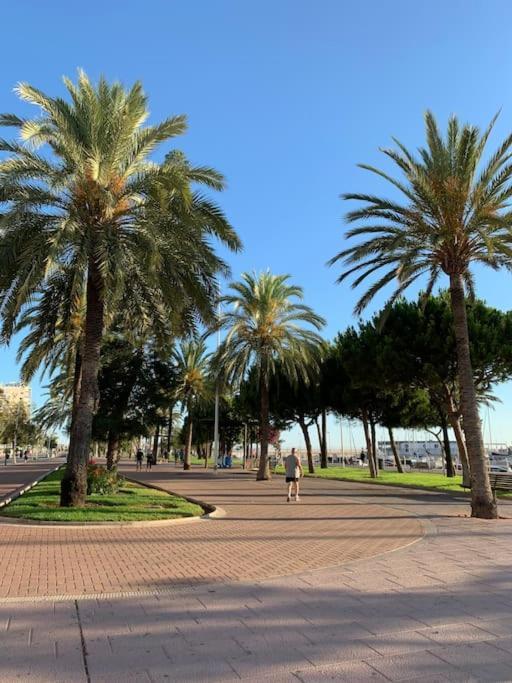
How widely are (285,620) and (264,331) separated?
2443 centimetres

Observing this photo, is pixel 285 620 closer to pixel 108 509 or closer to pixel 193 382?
pixel 108 509

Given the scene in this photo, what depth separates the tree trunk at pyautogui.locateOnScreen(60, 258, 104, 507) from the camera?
15117 millimetres

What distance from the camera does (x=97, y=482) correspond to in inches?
740

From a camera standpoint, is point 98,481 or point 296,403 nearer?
point 98,481

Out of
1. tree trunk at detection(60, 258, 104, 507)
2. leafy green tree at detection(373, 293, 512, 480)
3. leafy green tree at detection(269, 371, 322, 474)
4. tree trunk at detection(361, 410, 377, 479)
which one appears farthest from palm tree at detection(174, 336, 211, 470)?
tree trunk at detection(60, 258, 104, 507)

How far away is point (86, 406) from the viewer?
51.1ft

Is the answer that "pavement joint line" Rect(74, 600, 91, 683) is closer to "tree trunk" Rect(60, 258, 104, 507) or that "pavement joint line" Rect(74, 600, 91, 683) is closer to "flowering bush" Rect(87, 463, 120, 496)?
"tree trunk" Rect(60, 258, 104, 507)

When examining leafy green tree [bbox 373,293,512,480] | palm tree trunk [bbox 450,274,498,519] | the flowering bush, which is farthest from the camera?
leafy green tree [bbox 373,293,512,480]

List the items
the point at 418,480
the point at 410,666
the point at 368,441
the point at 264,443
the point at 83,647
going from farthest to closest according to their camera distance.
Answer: the point at 368,441 → the point at 418,480 → the point at 264,443 → the point at 83,647 → the point at 410,666

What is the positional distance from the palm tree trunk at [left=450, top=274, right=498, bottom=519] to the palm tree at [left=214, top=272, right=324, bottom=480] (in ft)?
45.6

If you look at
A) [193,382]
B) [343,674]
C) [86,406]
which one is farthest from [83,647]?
[193,382]

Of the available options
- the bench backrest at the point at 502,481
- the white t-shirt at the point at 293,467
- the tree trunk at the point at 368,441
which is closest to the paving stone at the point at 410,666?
the white t-shirt at the point at 293,467

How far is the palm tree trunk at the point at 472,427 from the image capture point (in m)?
14.6

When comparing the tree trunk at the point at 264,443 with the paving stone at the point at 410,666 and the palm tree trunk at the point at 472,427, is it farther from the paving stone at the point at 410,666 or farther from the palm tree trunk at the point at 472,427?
the paving stone at the point at 410,666
